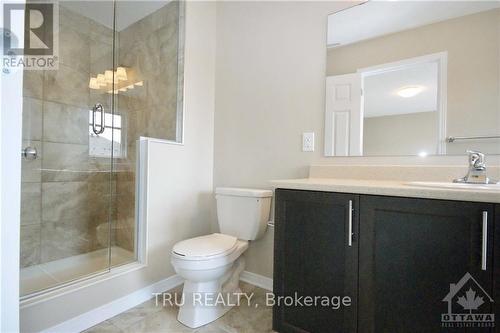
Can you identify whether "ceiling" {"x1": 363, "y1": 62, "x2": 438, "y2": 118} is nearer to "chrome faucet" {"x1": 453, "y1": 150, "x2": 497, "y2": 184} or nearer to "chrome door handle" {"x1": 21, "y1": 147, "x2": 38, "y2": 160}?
"chrome faucet" {"x1": 453, "y1": 150, "x2": 497, "y2": 184}

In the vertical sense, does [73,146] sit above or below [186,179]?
above

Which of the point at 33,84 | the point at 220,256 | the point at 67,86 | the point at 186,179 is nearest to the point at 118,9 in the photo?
the point at 67,86

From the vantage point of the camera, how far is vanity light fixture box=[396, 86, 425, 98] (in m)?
1.41

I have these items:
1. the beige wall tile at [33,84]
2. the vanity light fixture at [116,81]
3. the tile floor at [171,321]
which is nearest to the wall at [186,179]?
the tile floor at [171,321]

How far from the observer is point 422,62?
1.41 metres

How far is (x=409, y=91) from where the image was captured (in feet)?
4.70

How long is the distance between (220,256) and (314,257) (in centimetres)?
54

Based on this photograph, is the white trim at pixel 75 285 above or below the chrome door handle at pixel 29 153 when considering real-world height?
below

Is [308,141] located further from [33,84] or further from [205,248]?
[33,84]

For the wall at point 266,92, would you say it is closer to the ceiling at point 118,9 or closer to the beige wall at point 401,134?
the beige wall at point 401,134

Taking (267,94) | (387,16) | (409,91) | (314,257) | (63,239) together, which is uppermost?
(387,16)

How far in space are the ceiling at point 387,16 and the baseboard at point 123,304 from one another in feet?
5.76

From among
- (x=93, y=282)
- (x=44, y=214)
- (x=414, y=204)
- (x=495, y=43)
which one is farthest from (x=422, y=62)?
(x=44, y=214)

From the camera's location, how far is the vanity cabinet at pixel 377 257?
2.85 feet
